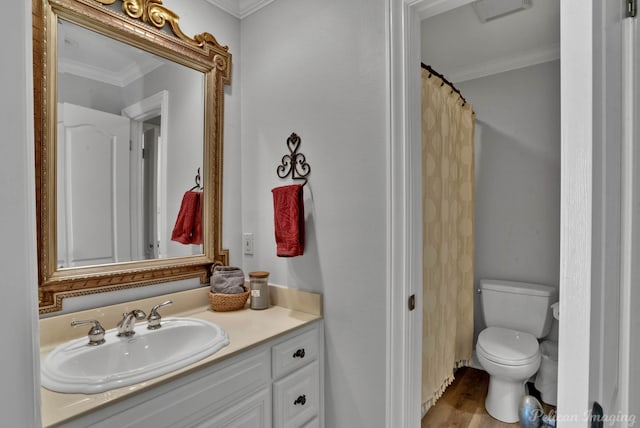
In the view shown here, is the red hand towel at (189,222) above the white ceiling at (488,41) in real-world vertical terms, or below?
below

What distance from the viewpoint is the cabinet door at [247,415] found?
1.08 metres

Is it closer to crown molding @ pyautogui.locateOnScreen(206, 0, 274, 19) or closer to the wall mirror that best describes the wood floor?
the wall mirror

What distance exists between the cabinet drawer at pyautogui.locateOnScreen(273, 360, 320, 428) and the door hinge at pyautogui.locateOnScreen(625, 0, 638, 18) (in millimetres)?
1471

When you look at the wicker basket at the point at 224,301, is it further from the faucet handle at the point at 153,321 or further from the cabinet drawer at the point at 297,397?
the cabinet drawer at the point at 297,397

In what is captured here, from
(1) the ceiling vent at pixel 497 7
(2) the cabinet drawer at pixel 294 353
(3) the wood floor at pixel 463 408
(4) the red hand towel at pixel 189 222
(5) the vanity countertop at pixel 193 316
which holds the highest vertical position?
(1) the ceiling vent at pixel 497 7

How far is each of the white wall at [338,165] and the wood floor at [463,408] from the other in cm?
90

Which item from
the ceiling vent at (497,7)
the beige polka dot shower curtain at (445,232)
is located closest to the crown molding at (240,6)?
the beige polka dot shower curtain at (445,232)

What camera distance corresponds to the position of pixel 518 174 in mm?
2512

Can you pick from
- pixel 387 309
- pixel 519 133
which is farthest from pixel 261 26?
pixel 519 133

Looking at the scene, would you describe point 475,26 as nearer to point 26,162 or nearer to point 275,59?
point 275,59

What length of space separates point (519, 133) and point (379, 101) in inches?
69.6

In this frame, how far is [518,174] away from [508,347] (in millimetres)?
1300

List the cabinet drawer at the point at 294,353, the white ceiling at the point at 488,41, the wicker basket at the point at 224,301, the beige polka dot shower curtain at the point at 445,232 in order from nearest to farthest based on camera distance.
A: the cabinet drawer at the point at 294,353
the wicker basket at the point at 224,301
the beige polka dot shower curtain at the point at 445,232
the white ceiling at the point at 488,41

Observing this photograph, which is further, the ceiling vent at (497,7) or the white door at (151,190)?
the ceiling vent at (497,7)
